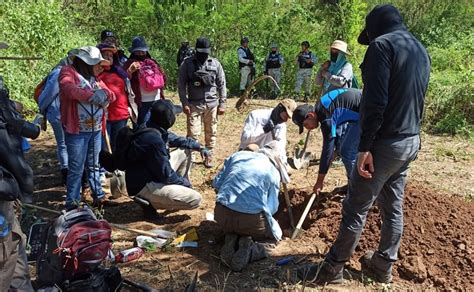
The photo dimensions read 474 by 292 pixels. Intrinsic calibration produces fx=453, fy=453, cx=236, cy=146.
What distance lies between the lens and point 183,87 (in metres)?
6.41

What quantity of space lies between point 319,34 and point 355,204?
12247mm

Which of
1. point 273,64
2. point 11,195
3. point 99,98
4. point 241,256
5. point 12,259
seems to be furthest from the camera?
point 273,64

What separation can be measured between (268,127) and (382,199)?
1851 millimetres

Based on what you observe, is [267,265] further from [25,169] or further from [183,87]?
[183,87]

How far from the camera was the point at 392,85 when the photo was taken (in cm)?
299

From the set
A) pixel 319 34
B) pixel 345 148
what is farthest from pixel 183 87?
pixel 319 34

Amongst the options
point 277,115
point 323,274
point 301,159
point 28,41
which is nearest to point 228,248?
point 323,274

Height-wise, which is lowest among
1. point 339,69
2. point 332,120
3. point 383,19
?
point 332,120

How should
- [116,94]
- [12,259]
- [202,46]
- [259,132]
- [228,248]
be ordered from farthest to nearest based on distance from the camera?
1. [202,46]
2. [116,94]
3. [259,132]
4. [228,248]
5. [12,259]

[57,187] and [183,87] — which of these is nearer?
[57,187]

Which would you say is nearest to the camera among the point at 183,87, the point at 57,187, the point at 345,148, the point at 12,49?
the point at 345,148

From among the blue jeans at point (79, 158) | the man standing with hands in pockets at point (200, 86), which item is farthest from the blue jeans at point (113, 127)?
the man standing with hands in pockets at point (200, 86)

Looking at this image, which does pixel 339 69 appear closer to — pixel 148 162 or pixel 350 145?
pixel 350 145

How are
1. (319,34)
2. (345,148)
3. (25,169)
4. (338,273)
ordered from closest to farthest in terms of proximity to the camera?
(25,169)
(338,273)
(345,148)
(319,34)
